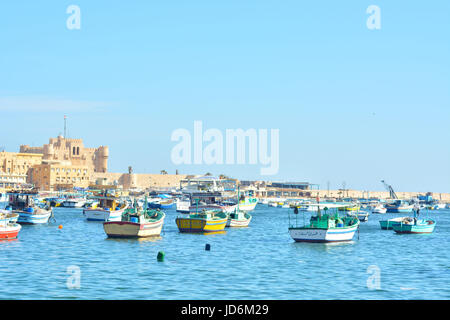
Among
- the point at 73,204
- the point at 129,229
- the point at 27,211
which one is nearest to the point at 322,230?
the point at 129,229

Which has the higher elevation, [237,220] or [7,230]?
[7,230]

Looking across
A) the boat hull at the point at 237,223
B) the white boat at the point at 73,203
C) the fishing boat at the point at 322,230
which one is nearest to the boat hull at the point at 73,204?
the white boat at the point at 73,203

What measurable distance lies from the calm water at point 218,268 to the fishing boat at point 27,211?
1344 centimetres

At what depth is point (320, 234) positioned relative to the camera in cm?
5438

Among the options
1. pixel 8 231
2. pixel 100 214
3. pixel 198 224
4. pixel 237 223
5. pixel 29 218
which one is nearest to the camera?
pixel 8 231

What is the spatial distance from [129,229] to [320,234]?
54.8 feet

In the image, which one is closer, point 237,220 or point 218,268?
point 218,268

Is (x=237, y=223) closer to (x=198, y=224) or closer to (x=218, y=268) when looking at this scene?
(x=198, y=224)

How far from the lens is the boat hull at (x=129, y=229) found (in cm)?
5775

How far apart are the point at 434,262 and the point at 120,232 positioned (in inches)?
1063

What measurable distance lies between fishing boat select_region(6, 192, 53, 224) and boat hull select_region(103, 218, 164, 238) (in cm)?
2084
